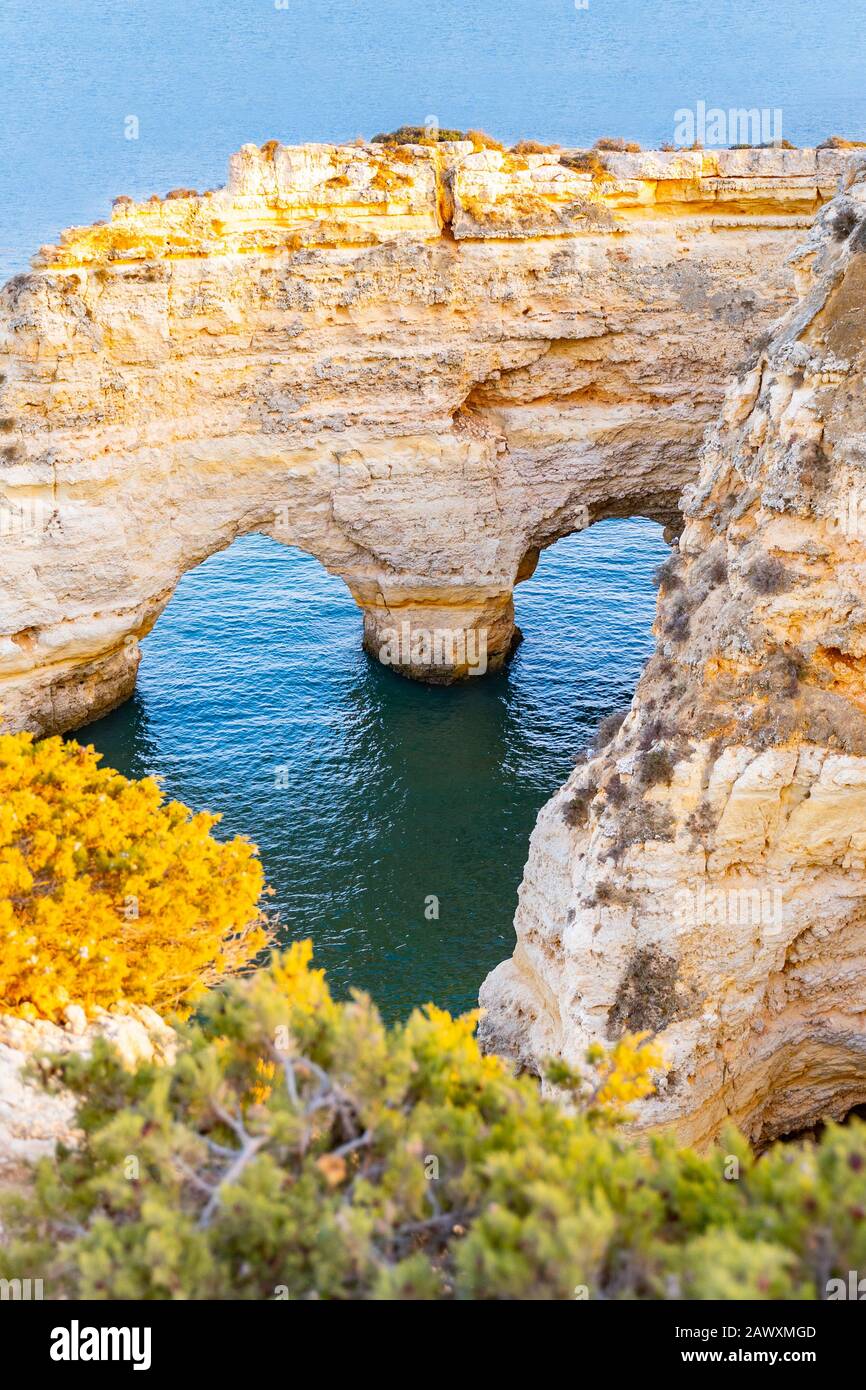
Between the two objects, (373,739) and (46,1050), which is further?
(373,739)

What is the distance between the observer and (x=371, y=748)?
1307 inches

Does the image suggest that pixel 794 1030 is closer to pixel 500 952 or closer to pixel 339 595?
pixel 500 952

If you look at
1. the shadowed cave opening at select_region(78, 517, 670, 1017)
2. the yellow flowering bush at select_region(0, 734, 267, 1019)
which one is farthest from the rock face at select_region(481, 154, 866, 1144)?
the shadowed cave opening at select_region(78, 517, 670, 1017)

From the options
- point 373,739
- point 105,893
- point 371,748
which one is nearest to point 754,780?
point 105,893

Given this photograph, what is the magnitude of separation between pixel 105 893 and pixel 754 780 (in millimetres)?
9074

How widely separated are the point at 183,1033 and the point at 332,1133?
2174 millimetres

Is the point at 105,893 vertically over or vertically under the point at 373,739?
under

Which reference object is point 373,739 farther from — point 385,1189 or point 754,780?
point 385,1189

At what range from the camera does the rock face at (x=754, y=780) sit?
16.0m

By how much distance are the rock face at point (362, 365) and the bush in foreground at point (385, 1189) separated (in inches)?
798

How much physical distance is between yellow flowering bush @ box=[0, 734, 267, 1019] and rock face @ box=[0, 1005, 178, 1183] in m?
0.51

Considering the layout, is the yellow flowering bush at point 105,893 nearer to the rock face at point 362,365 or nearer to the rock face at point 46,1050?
the rock face at point 46,1050

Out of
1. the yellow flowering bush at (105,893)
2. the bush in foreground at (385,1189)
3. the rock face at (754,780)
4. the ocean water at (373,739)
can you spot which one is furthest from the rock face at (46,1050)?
the ocean water at (373,739)
